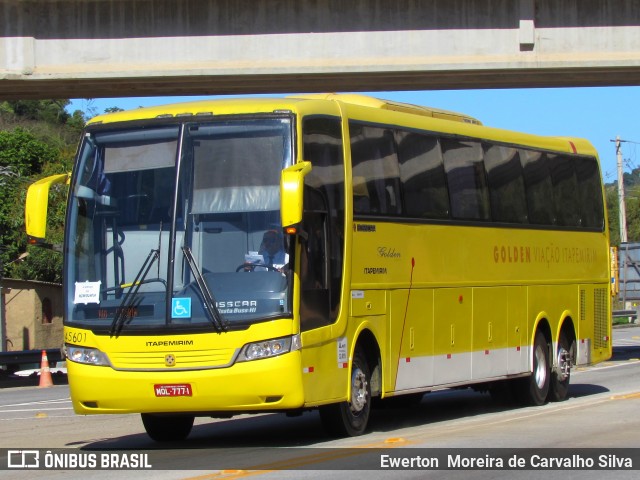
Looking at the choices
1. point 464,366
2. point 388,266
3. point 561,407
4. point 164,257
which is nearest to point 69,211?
point 164,257

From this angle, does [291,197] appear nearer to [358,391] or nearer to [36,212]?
[36,212]

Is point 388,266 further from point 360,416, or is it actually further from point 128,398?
point 128,398

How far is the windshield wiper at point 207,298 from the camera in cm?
1148

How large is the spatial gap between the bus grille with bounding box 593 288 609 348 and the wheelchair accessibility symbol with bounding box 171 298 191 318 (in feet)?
32.2

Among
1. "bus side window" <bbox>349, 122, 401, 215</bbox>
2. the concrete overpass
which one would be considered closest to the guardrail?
the concrete overpass

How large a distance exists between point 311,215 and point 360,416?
241 cm

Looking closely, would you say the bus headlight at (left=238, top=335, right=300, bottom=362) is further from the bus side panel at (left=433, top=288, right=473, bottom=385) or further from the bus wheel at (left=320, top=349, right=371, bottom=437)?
the bus side panel at (left=433, top=288, right=473, bottom=385)

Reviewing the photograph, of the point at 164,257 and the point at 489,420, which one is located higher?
the point at 164,257

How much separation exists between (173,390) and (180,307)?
2.64ft

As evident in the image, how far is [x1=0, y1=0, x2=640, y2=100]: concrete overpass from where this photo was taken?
74.3 ft

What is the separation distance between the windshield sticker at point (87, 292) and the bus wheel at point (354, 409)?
2644mm

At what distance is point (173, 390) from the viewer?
1156 cm

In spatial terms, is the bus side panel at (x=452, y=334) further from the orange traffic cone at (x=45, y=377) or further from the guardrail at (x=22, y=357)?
the guardrail at (x=22, y=357)

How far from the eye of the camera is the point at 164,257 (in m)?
11.7
